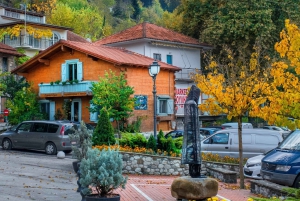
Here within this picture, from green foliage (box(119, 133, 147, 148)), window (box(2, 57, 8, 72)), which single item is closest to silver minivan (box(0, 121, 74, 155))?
green foliage (box(119, 133, 147, 148))

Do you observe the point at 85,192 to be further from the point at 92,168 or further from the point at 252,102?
the point at 252,102

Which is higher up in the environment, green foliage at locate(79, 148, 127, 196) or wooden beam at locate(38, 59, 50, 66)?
wooden beam at locate(38, 59, 50, 66)

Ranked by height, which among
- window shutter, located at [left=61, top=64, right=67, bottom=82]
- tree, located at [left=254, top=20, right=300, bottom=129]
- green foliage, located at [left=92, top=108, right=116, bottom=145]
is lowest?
green foliage, located at [left=92, top=108, right=116, bottom=145]

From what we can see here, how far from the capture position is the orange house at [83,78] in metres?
34.3

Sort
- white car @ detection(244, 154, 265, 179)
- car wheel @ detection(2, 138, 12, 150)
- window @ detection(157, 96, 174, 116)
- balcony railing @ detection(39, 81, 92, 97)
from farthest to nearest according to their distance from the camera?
window @ detection(157, 96, 174, 116) → balcony railing @ detection(39, 81, 92, 97) → car wheel @ detection(2, 138, 12, 150) → white car @ detection(244, 154, 265, 179)

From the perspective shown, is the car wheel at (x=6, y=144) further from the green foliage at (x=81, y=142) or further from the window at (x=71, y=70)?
the green foliage at (x=81, y=142)

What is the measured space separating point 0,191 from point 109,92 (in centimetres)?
1664

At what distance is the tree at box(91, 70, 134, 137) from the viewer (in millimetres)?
30078

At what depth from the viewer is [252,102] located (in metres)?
16.1

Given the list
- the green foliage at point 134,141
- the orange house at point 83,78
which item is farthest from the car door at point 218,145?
the orange house at point 83,78

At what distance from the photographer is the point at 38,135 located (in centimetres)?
2489

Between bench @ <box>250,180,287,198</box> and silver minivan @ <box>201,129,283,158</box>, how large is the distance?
228 inches

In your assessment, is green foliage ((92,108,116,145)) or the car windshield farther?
green foliage ((92,108,116,145))

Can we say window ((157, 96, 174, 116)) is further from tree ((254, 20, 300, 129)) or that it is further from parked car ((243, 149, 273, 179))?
tree ((254, 20, 300, 129))
